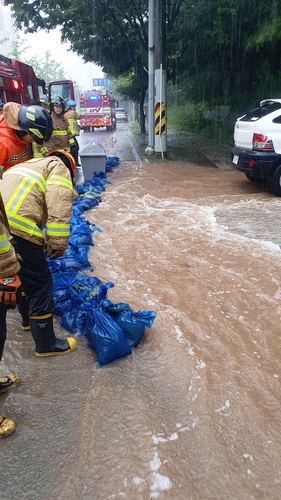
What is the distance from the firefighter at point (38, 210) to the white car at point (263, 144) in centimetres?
555

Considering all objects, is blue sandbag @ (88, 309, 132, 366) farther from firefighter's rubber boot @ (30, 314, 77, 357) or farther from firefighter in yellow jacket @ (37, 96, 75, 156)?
firefighter in yellow jacket @ (37, 96, 75, 156)

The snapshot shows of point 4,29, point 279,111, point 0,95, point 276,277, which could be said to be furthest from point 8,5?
point 4,29

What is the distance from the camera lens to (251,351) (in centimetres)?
312

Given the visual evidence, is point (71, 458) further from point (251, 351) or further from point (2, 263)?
point (251, 351)

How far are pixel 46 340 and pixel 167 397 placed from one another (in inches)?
39.7

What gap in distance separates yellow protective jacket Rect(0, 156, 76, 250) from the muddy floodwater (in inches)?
40.6

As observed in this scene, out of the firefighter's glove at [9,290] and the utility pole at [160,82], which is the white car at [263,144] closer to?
the utility pole at [160,82]

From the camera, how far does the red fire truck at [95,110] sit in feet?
95.1

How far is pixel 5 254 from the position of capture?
2.16m

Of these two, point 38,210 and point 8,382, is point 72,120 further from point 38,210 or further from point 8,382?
point 8,382

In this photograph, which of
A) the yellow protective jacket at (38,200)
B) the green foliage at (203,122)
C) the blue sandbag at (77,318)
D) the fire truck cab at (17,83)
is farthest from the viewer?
the green foliage at (203,122)

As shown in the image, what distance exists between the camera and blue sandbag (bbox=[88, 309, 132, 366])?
115 inches

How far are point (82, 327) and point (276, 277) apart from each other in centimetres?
221

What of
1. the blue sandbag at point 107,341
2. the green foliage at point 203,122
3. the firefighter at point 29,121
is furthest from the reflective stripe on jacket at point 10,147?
the green foliage at point 203,122
